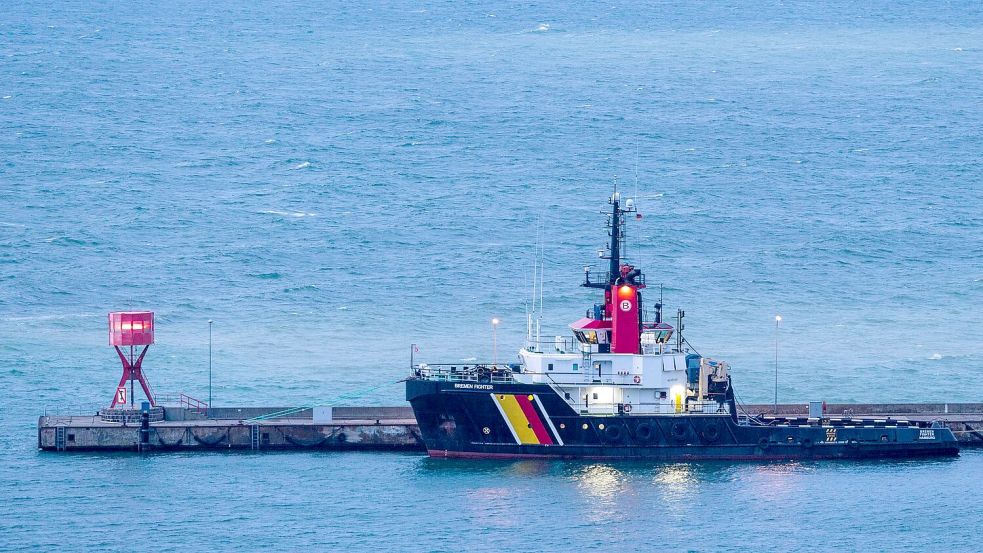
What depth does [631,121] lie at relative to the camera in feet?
573

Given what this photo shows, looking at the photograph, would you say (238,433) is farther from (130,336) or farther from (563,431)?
(563,431)

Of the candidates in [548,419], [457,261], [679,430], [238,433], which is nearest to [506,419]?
[548,419]

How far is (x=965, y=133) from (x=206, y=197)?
65.1 meters

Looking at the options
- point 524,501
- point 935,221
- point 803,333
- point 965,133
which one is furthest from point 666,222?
point 524,501

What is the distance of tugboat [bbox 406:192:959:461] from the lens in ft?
264

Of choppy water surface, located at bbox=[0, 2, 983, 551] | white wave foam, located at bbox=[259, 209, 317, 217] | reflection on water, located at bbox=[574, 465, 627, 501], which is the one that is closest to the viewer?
choppy water surface, located at bbox=[0, 2, 983, 551]

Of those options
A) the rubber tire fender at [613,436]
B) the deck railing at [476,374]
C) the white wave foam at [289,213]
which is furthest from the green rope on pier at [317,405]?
the white wave foam at [289,213]

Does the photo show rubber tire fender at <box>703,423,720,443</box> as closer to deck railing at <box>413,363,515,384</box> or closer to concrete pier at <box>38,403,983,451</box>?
deck railing at <box>413,363,515,384</box>

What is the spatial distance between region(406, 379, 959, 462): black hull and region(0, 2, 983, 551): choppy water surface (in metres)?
1.23

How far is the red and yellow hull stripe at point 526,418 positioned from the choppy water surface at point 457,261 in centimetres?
154

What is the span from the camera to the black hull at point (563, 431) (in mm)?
80312

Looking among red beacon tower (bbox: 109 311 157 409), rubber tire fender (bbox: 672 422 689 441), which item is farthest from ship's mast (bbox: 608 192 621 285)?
red beacon tower (bbox: 109 311 157 409)

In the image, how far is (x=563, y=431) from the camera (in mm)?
80688

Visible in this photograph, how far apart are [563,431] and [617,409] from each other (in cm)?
246
